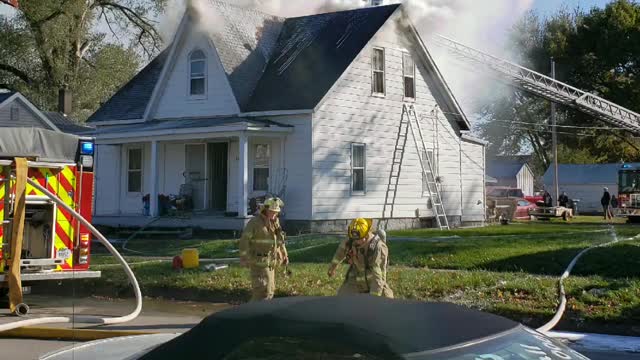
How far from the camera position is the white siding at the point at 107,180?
2542 cm

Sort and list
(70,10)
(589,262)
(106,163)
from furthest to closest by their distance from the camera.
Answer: (70,10), (106,163), (589,262)

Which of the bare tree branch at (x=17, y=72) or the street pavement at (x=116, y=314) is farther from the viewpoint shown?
the bare tree branch at (x=17, y=72)

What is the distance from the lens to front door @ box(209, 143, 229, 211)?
23.7 m

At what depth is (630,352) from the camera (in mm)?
8586

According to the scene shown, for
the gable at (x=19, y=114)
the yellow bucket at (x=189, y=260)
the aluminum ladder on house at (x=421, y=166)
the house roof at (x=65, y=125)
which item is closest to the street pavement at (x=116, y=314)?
the yellow bucket at (x=189, y=260)

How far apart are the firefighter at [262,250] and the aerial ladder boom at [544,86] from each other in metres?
15.7

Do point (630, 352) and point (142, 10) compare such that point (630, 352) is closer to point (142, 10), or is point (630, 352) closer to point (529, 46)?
point (142, 10)

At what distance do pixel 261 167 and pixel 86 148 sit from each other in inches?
460

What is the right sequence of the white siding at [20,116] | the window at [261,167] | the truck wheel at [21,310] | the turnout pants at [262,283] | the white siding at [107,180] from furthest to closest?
the white siding at [20,116], the white siding at [107,180], the window at [261,167], the truck wheel at [21,310], the turnout pants at [262,283]

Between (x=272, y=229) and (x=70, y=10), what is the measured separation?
28534mm

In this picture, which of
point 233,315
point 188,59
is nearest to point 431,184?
point 188,59

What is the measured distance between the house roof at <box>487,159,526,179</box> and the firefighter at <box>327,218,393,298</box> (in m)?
62.3

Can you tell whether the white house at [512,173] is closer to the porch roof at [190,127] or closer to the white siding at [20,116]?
the white siding at [20,116]

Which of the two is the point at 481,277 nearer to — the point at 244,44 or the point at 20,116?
the point at 244,44
